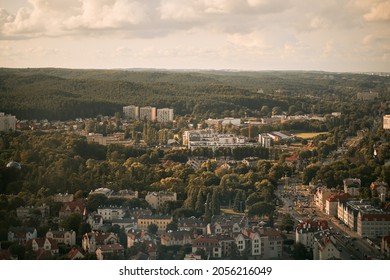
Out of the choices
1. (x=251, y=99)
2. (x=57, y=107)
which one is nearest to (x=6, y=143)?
(x=57, y=107)

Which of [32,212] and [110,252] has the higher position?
[32,212]

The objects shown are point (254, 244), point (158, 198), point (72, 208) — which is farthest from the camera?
point (158, 198)

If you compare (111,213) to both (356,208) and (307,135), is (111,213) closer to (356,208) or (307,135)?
(356,208)

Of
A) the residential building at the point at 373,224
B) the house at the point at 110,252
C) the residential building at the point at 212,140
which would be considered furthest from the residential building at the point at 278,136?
the house at the point at 110,252

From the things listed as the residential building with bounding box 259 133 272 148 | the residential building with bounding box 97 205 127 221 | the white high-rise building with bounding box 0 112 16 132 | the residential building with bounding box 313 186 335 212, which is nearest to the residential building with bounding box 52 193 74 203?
the residential building with bounding box 97 205 127 221

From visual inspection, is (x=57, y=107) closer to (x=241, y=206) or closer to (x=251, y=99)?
(x=251, y=99)

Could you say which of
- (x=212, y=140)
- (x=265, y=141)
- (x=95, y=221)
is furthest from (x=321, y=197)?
(x=95, y=221)

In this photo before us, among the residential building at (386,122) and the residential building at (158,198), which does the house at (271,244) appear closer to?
the residential building at (158,198)
